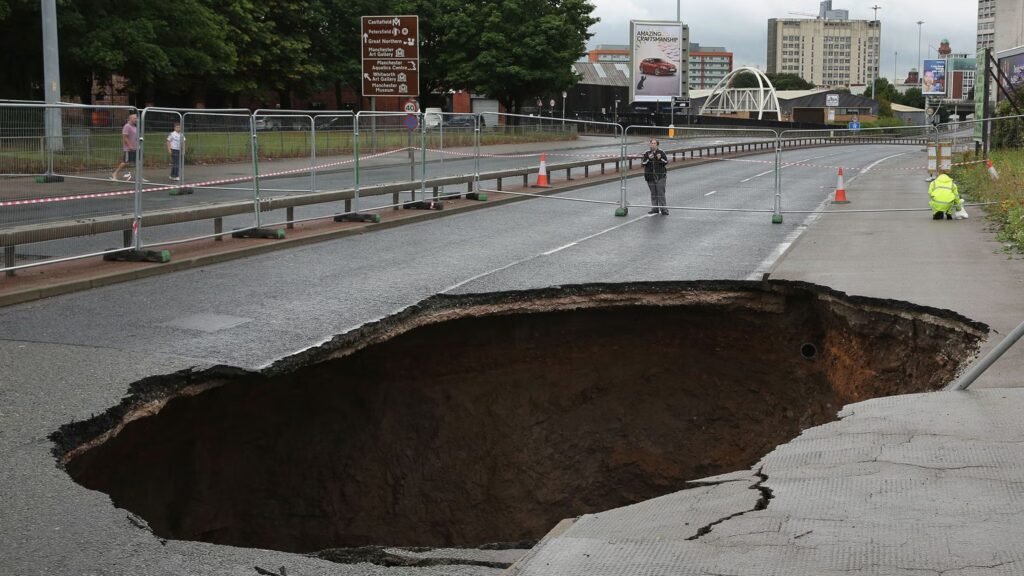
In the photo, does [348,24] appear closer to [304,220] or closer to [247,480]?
[304,220]

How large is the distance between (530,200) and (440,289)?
12683mm

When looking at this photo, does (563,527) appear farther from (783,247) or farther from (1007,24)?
(1007,24)

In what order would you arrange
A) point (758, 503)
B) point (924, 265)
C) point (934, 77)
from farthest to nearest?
point (934, 77) < point (924, 265) < point (758, 503)

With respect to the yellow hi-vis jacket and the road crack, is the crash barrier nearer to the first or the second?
the yellow hi-vis jacket

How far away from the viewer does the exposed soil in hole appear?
9055 mm

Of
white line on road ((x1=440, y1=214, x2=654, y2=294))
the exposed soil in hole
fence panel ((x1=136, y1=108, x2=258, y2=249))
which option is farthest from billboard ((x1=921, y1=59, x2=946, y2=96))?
the exposed soil in hole

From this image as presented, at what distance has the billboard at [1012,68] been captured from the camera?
3316 cm

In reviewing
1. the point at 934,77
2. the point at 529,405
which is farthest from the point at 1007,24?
the point at 934,77

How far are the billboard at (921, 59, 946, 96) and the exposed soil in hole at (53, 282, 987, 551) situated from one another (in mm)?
91320

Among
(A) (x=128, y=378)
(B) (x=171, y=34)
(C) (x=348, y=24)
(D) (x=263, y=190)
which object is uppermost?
(C) (x=348, y=24)

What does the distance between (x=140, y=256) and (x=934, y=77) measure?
96.8 metres

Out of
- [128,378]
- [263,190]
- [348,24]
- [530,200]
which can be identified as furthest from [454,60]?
[128,378]

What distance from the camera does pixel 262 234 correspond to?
15461 millimetres

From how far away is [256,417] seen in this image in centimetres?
888
